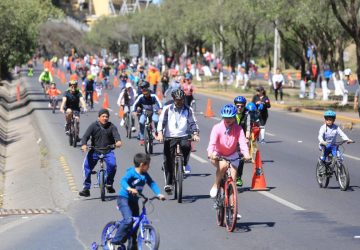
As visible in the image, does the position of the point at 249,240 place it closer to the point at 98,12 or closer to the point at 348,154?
the point at 348,154

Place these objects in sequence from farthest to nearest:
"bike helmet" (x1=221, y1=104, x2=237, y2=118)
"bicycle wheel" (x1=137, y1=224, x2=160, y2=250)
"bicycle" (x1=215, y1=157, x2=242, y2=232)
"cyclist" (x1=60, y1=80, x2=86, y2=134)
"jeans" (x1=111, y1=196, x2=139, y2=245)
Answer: "cyclist" (x1=60, y1=80, x2=86, y2=134), "bike helmet" (x1=221, y1=104, x2=237, y2=118), "bicycle" (x1=215, y1=157, x2=242, y2=232), "jeans" (x1=111, y1=196, x2=139, y2=245), "bicycle wheel" (x1=137, y1=224, x2=160, y2=250)

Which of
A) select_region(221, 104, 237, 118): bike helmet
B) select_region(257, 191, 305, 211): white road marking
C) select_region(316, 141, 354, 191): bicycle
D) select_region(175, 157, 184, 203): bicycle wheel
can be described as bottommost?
select_region(257, 191, 305, 211): white road marking

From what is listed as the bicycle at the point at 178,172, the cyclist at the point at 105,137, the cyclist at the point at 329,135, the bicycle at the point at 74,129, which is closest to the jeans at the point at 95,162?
the cyclist at the point at 105,137

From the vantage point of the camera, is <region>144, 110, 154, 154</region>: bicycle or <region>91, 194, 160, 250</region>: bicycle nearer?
<region>91, 194, 160, 250</region>: bicycle

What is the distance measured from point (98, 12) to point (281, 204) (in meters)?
151

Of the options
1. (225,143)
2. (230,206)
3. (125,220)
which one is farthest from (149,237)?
(225,143)

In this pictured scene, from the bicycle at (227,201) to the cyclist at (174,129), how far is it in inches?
96.1

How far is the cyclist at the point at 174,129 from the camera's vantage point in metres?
14.2

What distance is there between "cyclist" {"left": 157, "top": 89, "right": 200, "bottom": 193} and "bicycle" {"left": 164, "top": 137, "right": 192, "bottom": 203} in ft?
0.19

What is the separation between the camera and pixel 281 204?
1386 centimetres

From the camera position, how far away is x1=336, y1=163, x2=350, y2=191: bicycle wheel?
15.0 metres

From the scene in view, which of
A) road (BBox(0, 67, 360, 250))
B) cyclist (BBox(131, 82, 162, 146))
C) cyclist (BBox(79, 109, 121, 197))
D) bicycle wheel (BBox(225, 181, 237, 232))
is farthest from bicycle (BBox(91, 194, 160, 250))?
cyclist (BBox(131, 82, 162, 146))

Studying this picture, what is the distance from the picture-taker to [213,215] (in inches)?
507

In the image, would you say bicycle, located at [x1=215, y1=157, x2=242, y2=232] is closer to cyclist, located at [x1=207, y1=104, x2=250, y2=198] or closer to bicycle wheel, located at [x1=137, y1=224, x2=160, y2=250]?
cyclist, located at [x1=207, y1=104, x2=250, y2=198]
